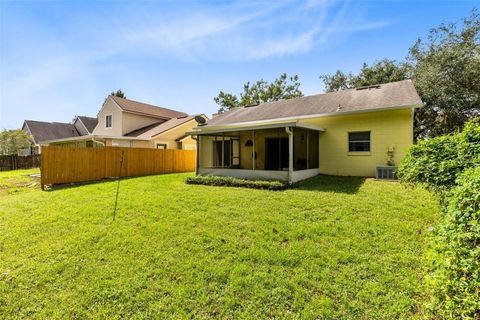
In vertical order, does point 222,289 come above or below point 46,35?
below

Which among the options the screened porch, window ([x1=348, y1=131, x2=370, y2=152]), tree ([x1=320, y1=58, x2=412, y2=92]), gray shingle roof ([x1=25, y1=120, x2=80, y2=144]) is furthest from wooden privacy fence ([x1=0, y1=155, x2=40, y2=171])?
tree ([x1=320, y1=58, x2=412, y2=92])

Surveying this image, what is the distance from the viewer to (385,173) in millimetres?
9867

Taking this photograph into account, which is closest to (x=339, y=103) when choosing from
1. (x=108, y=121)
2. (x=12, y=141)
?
(x=108, y=121)

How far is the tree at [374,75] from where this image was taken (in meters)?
19.3

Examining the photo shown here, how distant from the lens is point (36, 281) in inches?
147

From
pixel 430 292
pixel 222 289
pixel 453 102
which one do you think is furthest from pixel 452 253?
pixel 453 102

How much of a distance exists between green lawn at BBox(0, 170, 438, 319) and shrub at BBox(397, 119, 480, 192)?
94cm

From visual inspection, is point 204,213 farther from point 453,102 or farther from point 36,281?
point 453,102

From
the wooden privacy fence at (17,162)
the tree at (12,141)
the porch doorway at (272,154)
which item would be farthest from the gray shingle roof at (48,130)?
the porch doorway at (272,154)

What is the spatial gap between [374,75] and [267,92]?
1289 cm

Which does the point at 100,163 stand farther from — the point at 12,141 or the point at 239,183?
the point at 12,141

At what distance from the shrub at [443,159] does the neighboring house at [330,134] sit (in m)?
4.71

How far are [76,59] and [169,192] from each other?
7.43 meters

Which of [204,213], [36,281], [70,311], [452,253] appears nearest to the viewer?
[452,253]
